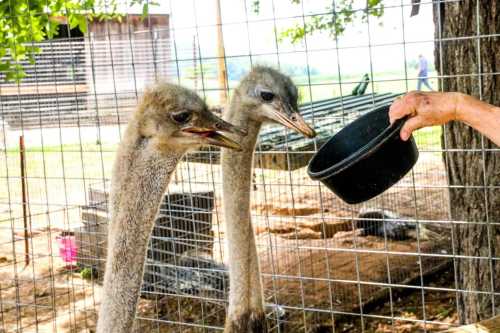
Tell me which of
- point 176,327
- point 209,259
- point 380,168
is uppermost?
point 380,168

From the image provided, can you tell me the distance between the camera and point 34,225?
324 inches

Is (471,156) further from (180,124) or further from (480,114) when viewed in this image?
(180,124)

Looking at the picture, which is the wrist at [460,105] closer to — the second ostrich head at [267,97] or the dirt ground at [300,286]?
the second ostrich head at [267,97]

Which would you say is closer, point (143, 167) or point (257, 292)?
point (143, 167)

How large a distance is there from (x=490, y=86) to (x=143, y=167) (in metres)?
2.22

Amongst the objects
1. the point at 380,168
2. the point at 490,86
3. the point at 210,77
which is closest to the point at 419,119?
the point at 380,168

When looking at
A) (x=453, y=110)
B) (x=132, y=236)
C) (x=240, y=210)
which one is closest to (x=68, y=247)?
(x=240, y=210)

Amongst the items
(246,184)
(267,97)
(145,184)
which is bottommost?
(246,184)

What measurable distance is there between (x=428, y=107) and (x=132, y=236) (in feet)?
3.49

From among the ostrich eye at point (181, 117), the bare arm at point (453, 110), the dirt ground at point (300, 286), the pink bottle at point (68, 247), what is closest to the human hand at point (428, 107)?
the bare arm at point (453, 110)

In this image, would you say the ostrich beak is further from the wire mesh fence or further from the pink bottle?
the pink bottle

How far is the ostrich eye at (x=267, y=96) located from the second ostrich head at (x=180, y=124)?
813 mm

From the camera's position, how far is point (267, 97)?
3.26m

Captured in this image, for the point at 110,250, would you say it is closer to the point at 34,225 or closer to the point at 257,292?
the point at 257,292
